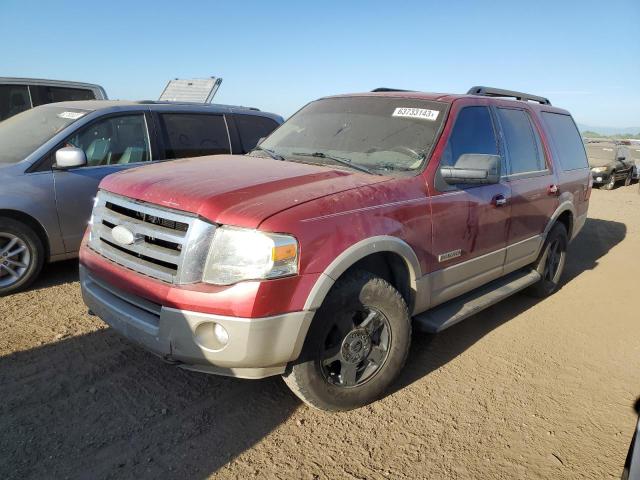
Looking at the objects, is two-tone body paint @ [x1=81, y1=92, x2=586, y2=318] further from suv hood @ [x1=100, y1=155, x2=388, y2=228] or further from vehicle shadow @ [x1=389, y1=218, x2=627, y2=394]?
vehicle shadow @ [x1=389, y1=218, x2=627, y2=394]

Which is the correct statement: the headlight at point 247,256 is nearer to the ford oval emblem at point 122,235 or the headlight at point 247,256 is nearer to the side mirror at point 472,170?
the ford oval emblem at point 122,235

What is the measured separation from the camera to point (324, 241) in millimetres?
2588

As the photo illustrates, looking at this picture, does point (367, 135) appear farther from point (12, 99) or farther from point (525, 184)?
point (12, 99)

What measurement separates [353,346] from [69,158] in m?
3.14

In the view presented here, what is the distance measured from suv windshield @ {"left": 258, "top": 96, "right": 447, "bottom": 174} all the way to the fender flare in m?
0.60

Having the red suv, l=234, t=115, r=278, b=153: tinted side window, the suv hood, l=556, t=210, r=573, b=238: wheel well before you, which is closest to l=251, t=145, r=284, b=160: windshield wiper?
Result: the red suv

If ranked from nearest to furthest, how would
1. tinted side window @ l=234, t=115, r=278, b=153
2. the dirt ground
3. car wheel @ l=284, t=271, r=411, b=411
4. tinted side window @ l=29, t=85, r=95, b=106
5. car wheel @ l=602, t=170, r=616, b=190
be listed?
the dirt ground < car wheel @ l=284, t=271, r=411, b=411 < tinted side window @ l=234, t=115, r=278, b=153 < tinted side window @ l=29, t=85, r=95, b=106 < car wheel @ l=602, t=170, r=616, b=190

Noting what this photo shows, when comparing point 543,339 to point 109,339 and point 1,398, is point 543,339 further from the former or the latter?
point 1,398

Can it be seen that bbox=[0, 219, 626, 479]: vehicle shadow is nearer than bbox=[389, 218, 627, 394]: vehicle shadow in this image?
Yes

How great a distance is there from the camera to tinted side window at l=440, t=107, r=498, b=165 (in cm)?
360

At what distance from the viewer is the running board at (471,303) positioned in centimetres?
345

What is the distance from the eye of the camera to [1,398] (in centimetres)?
292

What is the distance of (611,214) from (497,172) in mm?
9902

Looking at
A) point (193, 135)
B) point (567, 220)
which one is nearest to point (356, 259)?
point (193, 135)
